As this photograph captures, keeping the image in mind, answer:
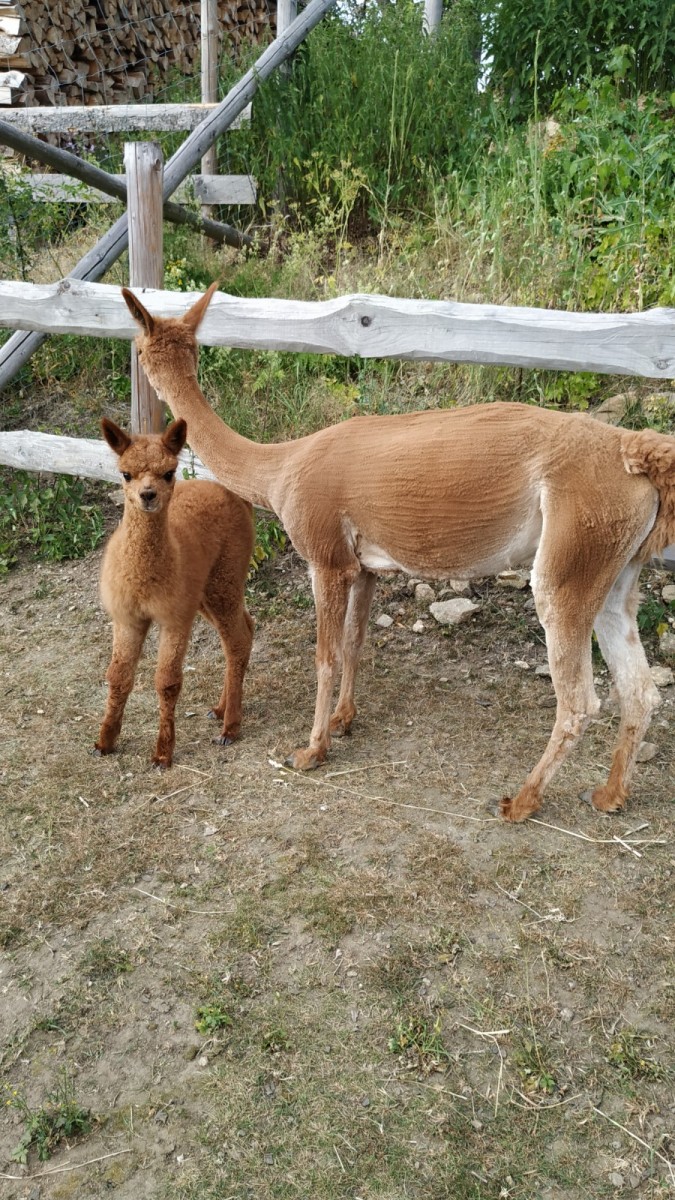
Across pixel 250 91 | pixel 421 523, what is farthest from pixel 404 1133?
pixel 250 91

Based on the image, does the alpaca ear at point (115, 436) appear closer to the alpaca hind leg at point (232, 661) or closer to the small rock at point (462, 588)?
the alpaca hind leg at point (232, 661)

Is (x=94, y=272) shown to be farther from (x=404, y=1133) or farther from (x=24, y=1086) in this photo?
(x=404, y=1133)

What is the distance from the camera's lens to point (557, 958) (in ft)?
10.6

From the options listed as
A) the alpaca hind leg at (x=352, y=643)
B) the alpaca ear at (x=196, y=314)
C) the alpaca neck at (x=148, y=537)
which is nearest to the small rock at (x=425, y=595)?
the alpaca hind leg at (x=352, y=643)

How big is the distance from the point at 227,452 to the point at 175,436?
50cm

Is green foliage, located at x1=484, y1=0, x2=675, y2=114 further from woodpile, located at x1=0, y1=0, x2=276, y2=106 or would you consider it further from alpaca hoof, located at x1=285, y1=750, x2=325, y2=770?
alpaca hoof, located at x1=285, y1=750, x2=325, y2=770

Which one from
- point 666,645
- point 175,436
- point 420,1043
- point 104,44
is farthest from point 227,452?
point 104,44

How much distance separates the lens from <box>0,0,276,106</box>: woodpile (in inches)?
365

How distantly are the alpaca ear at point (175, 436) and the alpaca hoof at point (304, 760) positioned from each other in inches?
57.6

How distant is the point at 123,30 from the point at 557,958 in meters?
11.0

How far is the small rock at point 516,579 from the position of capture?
5688 millimetres

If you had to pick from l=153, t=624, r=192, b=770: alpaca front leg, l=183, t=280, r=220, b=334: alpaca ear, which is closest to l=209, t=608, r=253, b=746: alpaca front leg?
l=153, t=624, r=192, b=770: alpaca front leg

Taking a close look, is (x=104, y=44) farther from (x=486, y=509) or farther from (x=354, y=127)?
(x=486, y=509)

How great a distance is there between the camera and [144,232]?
5117mm
